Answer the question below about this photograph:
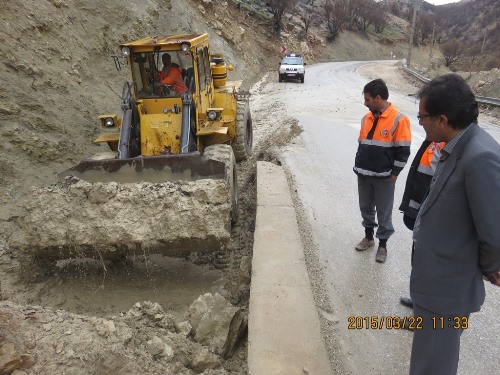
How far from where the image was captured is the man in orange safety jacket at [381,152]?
3.93 m

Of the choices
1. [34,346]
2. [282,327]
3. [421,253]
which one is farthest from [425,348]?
[34,346]

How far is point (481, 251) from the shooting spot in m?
2.03

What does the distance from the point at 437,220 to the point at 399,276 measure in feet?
7.10

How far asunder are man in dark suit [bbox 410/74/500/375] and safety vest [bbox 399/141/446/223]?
845 mm

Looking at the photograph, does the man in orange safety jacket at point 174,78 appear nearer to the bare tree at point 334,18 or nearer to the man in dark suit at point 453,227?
the man in dark suit at point 453,227

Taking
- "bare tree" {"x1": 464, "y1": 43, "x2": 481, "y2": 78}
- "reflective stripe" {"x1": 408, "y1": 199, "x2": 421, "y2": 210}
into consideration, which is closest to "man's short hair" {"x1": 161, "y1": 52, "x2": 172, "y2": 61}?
"reflective stripe" {"x1": 408, "y1": 199, "x2": 421, "y2": 210}

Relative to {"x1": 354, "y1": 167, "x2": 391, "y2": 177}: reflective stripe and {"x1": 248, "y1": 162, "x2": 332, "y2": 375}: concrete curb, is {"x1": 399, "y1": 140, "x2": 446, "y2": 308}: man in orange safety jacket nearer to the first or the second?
{"x1": 354, "y1": 167, "x2": 391, "y2": 177}: reflective stripe

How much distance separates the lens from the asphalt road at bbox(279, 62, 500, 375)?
309cm

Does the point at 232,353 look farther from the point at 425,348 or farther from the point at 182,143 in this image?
the point at 182,143

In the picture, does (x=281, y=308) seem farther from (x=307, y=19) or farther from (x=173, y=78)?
(x=307, y=19)

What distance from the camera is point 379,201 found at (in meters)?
4.32

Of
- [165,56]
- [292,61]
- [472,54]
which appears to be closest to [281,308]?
[165,56]

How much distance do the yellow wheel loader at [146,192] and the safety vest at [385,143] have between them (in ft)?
4.98

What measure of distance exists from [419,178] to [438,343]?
130cm
